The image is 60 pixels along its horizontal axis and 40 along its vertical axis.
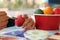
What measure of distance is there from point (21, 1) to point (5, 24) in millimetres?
781

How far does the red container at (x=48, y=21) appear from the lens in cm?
89

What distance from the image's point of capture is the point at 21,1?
5.67ft

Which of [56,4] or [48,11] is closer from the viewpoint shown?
[48,11]

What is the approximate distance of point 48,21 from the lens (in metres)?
0.90

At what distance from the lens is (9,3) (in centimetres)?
174

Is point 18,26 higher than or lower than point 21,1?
lower

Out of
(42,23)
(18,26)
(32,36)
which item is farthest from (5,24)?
(32,36)

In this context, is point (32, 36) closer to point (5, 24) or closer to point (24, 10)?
point (5, 24)

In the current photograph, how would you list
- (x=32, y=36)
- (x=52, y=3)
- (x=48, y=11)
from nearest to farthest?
1. (x=32, y=36)
2. (x=48, y=11)
3. (x=52, y=3)

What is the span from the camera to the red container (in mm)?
894

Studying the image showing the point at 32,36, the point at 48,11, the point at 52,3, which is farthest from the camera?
the point at 52,3

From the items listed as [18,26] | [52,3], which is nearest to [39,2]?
[52,3]

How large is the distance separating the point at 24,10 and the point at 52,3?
33 centimetres

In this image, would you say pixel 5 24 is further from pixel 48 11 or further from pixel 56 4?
pixel 56 4
